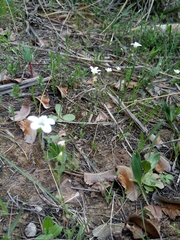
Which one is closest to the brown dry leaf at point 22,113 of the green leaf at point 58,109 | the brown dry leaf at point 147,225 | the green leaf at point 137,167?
the green leaf at point 58,109

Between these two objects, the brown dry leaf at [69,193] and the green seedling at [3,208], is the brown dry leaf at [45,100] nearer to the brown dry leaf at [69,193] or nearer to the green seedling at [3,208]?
the brown dry leaf at [69,193]

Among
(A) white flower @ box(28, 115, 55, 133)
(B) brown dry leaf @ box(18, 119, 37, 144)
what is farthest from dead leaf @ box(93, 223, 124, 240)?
(B) brown dry leaf @ box(18, 119, 37, 144)

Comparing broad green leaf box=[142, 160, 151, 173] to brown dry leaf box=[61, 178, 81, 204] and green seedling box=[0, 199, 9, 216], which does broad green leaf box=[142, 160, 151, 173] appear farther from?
green seedling box=[0, 199, 9, 216]

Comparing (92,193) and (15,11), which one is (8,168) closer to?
(92,193)

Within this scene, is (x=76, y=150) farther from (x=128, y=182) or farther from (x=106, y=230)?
(x=106, y=230)

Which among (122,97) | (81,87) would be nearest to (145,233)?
(122,97)

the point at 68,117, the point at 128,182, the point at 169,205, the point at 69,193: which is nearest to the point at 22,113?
the point at 68,117
